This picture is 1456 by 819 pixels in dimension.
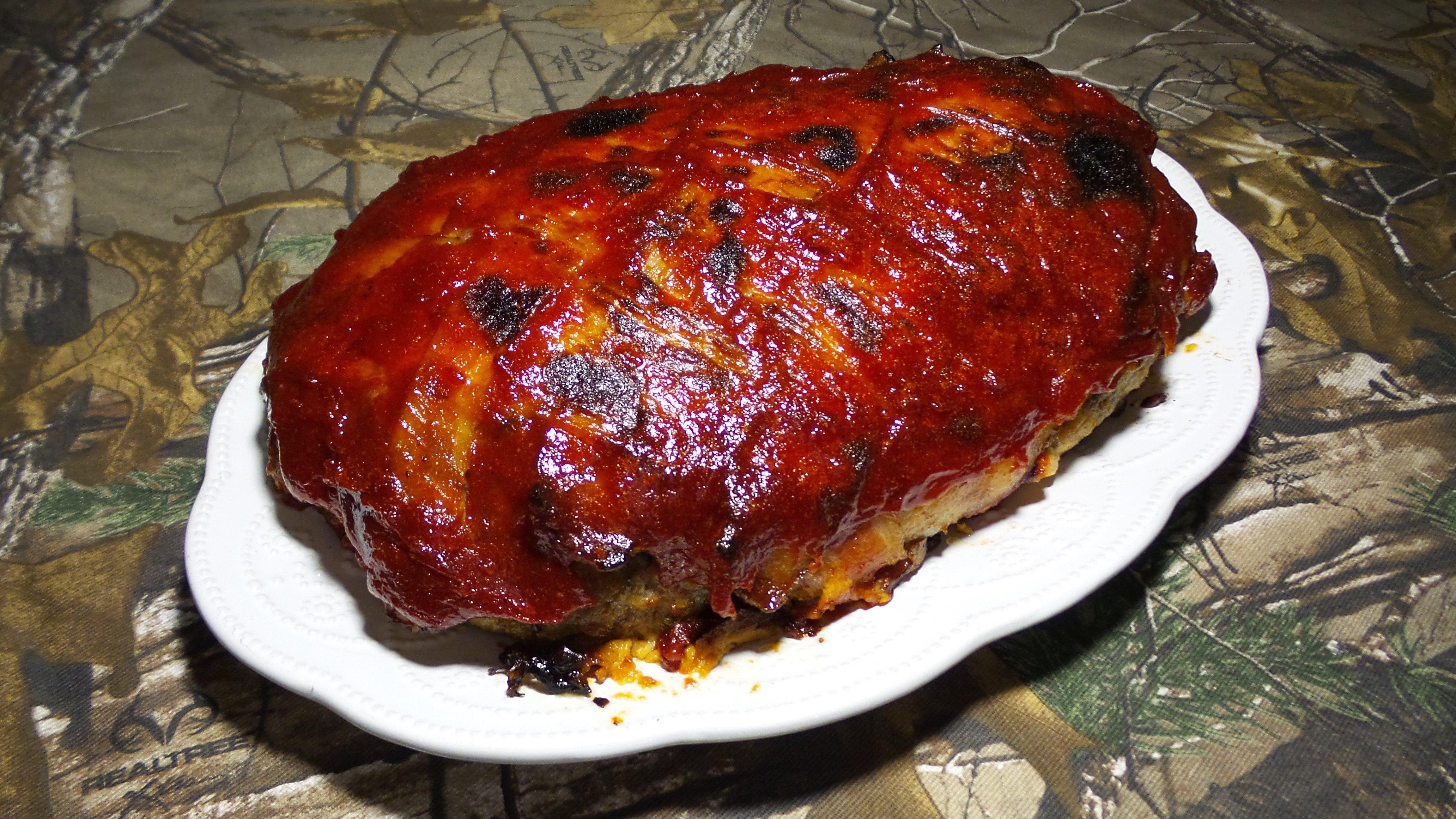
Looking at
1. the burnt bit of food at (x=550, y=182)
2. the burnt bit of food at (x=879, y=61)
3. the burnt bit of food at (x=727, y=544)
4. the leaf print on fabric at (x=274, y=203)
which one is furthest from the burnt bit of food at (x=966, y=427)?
the leaf print on fabric at (x=274, y=203)

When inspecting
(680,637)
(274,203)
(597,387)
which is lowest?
(680,637)

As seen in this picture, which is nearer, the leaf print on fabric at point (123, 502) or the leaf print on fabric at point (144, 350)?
the leaf print on fabric at point (123, 502)

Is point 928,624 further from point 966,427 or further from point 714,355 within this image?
point 714,355

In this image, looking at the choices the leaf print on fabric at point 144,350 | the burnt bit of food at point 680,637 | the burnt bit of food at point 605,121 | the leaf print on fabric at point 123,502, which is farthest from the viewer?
the leaf print on fabric at point 144,350

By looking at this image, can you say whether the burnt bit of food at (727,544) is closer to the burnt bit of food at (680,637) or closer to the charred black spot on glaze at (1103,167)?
the burnt bit of food at (680,637)

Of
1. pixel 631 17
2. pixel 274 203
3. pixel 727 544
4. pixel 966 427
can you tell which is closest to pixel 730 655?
pixel 727 544

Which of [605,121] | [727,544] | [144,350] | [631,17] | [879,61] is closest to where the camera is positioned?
[727,544]

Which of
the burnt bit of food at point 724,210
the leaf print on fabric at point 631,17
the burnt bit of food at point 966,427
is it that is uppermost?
the burnt bit of food at point 724,210

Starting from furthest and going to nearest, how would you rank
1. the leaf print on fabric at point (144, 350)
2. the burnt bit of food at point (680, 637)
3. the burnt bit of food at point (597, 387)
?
the leaf print on fabric at point (144, 350), the burnt bit of food at point (680, 637), the burnt bit of food at point (597, 387)

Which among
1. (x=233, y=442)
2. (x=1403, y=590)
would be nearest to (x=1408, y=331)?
(x=1403, y=590)
